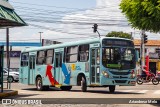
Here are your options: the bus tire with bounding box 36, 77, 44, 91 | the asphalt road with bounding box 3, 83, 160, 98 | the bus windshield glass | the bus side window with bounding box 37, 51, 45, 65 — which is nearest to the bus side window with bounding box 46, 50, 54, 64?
the bus side window with bounding box 37, 51, 45, 65

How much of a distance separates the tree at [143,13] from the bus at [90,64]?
529 cm

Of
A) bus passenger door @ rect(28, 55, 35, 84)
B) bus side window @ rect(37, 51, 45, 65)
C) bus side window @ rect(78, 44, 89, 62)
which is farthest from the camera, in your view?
bus passenger door @ rect(28, 55, 35, 84)

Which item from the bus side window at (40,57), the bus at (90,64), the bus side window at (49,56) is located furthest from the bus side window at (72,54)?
the bus side window at (40,57)

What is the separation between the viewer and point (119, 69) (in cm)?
2097

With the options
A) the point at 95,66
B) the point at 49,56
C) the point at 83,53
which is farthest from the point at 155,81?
the point at 95,66

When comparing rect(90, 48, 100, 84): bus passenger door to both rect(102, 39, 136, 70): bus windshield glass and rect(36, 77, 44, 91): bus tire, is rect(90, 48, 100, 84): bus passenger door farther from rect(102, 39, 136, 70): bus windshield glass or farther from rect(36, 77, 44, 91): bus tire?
rect(36, 77, 44, 91): bus tire

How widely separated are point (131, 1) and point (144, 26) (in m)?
1.10

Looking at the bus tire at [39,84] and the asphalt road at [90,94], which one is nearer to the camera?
the asphalt road at [90,94]

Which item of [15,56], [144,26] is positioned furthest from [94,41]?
[15,56]

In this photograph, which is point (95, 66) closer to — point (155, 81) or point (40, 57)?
point (40, 57)

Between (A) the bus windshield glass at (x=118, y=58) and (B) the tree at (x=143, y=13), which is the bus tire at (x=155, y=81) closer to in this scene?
(A) the bus windshield glass at (x=118, y=58)

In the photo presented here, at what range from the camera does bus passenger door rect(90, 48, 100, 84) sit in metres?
20.9

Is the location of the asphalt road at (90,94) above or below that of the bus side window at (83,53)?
below

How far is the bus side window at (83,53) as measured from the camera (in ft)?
71.7
